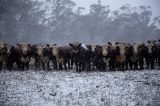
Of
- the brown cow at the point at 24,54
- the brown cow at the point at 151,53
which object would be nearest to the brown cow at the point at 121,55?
the brown cow at the point at 151,53

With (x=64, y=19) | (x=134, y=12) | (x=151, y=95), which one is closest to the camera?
(x=151, y=95)

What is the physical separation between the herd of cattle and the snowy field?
267 cm

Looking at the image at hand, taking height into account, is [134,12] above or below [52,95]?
above

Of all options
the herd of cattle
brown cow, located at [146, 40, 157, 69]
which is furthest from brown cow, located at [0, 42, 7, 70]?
brown cow, located at [146, 40, 157, 69]

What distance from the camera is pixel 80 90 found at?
12148mm

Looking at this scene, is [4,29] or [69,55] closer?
[69,55]

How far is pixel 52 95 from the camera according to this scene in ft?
37.2

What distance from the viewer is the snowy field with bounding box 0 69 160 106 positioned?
34.2ft

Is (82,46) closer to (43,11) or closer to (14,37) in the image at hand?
(14,37)

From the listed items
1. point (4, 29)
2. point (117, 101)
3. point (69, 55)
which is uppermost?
point (4, 29)

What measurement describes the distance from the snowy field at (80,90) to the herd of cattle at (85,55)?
8.77 feet

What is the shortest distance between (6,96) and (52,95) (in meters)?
1.56

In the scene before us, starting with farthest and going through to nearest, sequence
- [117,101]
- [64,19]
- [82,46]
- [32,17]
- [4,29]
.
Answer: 1. [64,19]
2. [32,17]
3. [4,29]
4. [82,46]
5. [117,101]

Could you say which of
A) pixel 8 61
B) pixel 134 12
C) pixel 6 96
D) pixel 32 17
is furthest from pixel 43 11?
pixel 6 96
